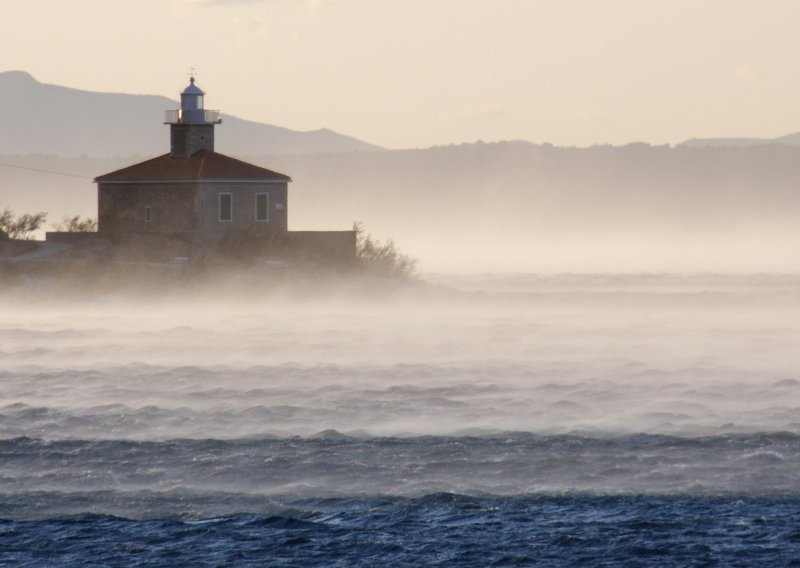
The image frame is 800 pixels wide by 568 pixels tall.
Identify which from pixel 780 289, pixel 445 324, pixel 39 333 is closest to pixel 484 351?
pixel 445 324

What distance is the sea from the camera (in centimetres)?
1936

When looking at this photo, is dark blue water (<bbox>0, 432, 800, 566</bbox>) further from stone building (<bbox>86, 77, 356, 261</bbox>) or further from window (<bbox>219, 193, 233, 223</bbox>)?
window (<bbox>219, 193, 233, 223</bbox>)

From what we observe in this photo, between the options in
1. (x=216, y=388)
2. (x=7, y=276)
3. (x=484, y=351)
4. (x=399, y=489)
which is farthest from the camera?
(x=7, y=276)

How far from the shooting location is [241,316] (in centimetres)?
5562

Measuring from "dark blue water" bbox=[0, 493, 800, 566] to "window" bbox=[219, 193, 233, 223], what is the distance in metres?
38.5

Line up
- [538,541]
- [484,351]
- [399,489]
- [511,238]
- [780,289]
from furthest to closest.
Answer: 1. [511,238]
2. [780,289]
3. [484,351]
4. [399,489]
5. [538,541]

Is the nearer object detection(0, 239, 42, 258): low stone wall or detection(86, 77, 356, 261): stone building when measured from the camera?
detection(0, 239, 42, 258): low stone wall

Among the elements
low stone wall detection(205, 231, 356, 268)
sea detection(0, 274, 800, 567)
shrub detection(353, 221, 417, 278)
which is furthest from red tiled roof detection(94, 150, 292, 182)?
sea detection(0, 274, 800, 567)

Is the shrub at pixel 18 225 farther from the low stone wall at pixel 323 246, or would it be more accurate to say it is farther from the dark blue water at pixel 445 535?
the dark blue water at pixel 445 535

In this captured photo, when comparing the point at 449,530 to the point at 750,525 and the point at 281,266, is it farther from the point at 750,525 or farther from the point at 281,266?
the point at 281,266

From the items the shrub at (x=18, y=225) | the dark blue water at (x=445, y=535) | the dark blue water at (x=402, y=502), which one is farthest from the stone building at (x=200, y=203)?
the dark blue water at (x=445, y=535)

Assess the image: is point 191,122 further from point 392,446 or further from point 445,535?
point 445,535

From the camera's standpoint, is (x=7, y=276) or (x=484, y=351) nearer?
(x=484, y=351)

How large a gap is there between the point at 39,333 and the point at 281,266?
11816 millimetres
